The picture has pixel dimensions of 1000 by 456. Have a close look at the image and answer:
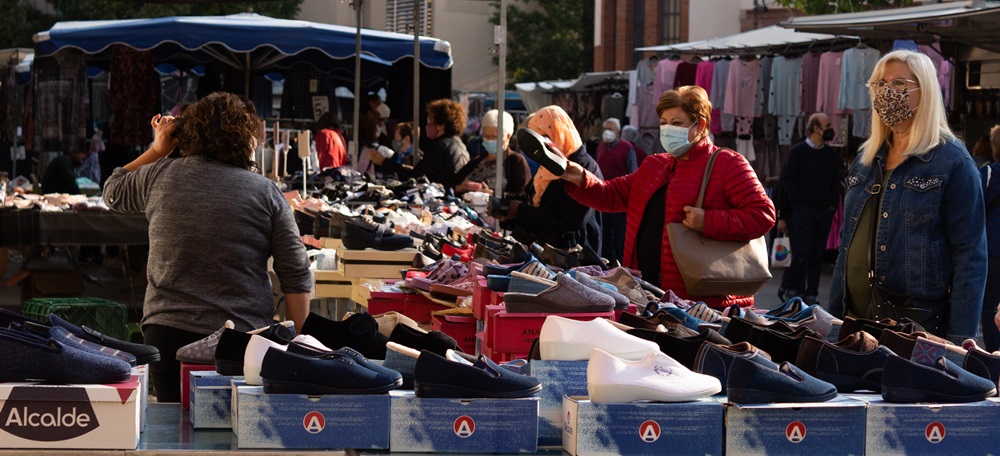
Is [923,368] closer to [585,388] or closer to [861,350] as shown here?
[861,350]

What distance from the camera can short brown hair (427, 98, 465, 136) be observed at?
11492mm

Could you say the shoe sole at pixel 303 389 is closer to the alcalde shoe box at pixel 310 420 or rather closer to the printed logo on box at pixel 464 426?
the alcalde shoe box at pixel 310 420

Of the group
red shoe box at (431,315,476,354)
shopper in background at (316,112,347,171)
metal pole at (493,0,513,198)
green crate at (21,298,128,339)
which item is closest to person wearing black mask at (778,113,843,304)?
metal pole at (493,0,513,198)

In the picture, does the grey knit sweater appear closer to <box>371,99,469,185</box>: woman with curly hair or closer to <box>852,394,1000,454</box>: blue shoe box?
<box>852,394,1000,454</box>: blue shoe box

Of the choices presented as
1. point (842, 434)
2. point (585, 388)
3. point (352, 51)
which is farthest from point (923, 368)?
point (352, 51)

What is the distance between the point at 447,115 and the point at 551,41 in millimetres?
31442

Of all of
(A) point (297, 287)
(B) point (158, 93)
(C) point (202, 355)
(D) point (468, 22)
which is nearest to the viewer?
(C) point (202, 355)

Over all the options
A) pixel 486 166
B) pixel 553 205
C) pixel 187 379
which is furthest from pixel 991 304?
pixel 187 379

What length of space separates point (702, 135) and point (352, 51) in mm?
8250

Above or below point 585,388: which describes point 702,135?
above

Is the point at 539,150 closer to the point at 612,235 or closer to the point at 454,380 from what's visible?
the point at 454,380

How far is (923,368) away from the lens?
2.63 meters

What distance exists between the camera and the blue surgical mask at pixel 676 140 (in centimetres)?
532

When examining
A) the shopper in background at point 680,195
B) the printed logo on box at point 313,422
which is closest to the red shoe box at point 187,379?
the printed logo on box at point 313,422
